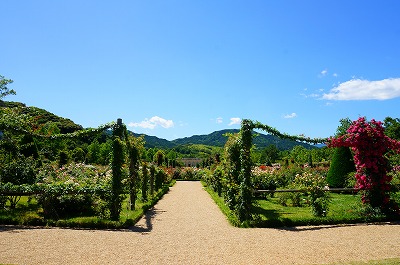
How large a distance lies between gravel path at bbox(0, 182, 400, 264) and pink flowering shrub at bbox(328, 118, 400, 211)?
1139 millimetres

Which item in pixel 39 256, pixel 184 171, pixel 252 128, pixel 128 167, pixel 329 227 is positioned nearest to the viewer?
pixel 39 256

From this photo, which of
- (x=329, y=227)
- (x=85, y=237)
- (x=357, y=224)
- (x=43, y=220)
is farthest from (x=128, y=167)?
(x=357, y=224)

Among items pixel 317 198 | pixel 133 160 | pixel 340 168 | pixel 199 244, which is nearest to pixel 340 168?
pixel 340 168

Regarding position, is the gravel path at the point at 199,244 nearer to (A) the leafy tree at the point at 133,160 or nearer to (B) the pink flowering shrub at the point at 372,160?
(B) the pink flowering shrub at the point at 372,160

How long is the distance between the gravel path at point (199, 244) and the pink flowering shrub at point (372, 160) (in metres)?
1.14

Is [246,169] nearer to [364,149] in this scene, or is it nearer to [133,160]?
[364,149]

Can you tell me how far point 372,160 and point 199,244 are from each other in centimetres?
664

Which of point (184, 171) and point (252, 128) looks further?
point (184, 171)

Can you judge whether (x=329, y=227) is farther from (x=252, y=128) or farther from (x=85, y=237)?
(x=85, y=237)

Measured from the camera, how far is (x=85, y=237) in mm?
7887

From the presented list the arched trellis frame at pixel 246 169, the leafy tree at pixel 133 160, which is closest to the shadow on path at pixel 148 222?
the leafy tree at pixel 133 160

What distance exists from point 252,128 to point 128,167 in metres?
5.04

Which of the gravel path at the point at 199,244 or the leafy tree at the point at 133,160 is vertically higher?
the leafy tree at the point at 133,160

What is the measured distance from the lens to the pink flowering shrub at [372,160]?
10.5 metres
